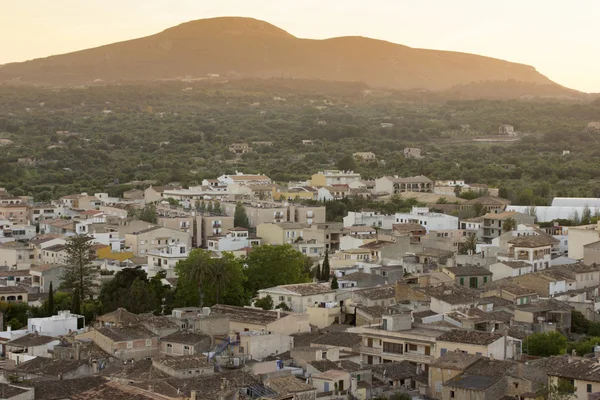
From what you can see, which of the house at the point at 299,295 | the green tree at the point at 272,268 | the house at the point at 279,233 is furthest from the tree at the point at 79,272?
the house at the point at 279,233

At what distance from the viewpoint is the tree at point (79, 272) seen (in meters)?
32.3

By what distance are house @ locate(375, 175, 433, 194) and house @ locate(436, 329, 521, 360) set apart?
122 ft

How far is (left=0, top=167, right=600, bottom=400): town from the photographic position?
21.8m

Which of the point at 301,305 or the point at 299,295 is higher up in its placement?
the point at 299,295

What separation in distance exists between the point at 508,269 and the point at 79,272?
12191mm

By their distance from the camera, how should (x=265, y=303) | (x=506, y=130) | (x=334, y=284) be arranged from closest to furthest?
(x=265, y=303) < (x=334, y=284) < (x=506, y=130)

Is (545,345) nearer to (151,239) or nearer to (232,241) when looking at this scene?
(232,241)

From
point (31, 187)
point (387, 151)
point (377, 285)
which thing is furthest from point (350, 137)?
point (377, 285)

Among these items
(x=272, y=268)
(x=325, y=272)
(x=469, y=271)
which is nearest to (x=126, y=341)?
(x=272, y=268)

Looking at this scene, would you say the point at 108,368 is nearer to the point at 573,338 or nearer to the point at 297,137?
the point at 573,338

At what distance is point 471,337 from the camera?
2402cm

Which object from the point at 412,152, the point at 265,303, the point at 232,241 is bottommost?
the point at 232,241

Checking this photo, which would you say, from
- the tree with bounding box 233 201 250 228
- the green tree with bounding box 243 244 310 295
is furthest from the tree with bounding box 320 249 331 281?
the tree with bounding box 233 201 250 228

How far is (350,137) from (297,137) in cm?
525
